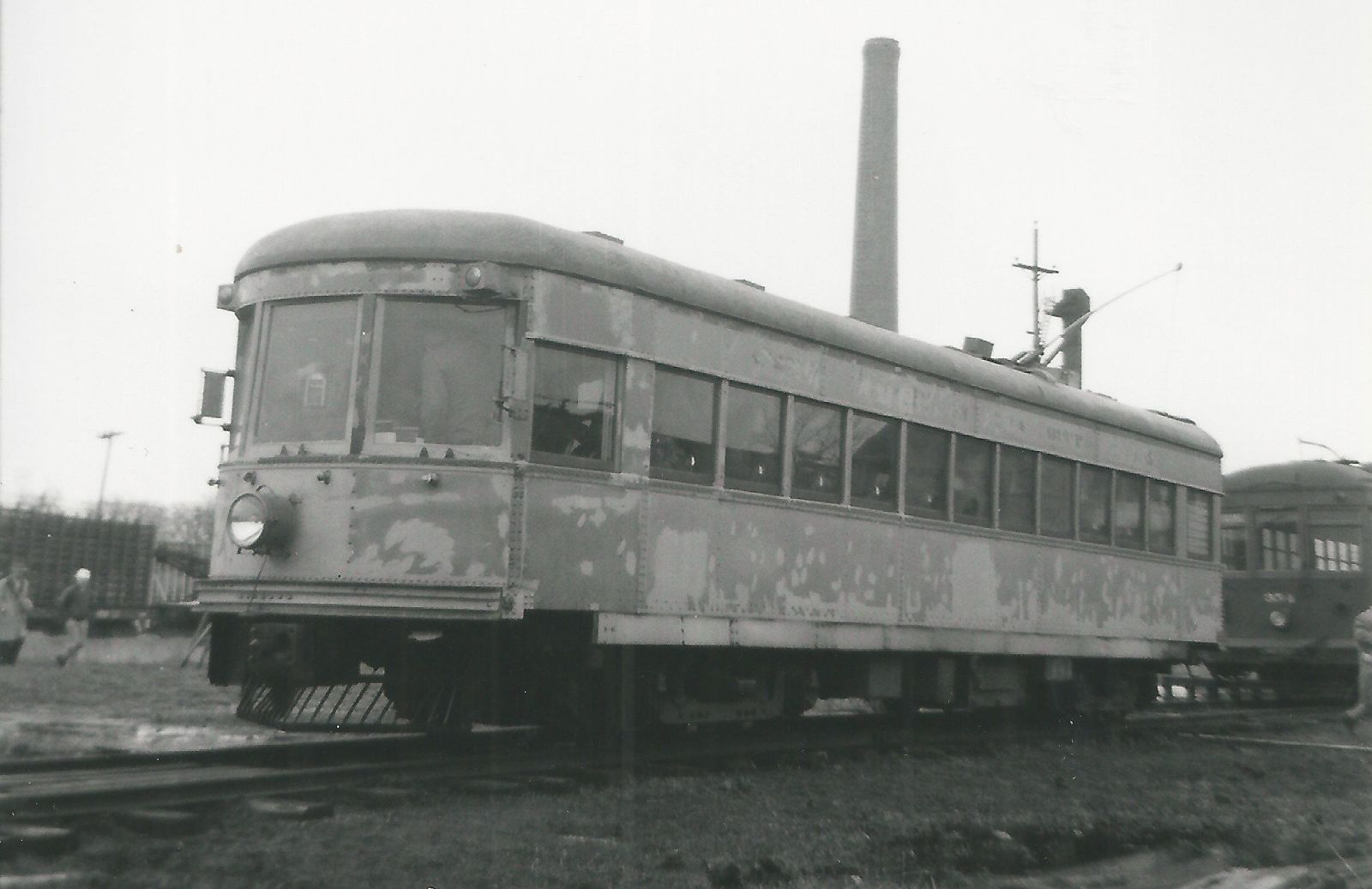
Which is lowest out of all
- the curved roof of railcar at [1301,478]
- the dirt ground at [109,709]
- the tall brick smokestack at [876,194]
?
the dirt ground at [109,709]

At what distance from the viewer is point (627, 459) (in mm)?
8398

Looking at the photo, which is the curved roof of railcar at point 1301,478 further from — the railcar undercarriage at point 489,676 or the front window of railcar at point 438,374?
the front window of railcar at point 438,374

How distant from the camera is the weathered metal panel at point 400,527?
7684 millimetres

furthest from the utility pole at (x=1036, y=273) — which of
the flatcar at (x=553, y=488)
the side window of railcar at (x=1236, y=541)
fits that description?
the flatcar at (x=553, y=488)

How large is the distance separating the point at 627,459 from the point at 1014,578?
4.78 meters

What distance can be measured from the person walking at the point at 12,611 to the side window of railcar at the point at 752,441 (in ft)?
28.3

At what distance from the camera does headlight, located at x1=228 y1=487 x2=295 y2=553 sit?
7.75 metres

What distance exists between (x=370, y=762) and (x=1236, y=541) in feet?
49.2

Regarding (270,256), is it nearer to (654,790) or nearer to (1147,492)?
(654,790)

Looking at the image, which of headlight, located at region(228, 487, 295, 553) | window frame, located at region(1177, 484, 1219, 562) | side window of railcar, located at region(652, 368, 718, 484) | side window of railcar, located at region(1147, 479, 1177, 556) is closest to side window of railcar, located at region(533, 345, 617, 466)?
side window of railcar, located at region(652, 368, 718, 484)

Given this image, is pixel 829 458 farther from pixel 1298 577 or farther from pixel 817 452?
pixel 1298 577

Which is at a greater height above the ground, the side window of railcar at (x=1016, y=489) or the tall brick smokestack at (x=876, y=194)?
the tall brick smokestack at (x=876, y=194)

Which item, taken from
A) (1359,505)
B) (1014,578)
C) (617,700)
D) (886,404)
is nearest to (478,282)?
(617,700)

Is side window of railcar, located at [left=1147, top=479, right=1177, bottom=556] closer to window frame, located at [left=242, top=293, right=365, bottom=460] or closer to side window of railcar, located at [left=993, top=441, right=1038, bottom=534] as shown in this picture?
side window of railcar, located at [left=993, top=441, right=1038, bottom=534]
